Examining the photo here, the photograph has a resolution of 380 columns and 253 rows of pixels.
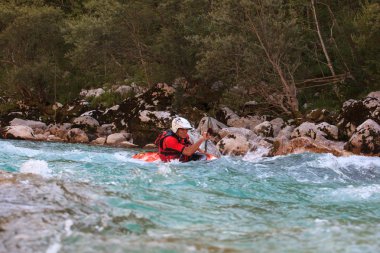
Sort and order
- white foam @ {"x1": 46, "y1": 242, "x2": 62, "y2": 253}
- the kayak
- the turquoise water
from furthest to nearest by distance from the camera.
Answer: the kayak < the turquoise water < white foam @ {"x1": 46, "y1": 242, "x2": 62, "y2": 253}

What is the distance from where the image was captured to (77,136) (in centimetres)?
1916

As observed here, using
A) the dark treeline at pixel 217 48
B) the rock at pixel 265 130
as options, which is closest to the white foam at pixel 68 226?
the rock at pixel 265 130

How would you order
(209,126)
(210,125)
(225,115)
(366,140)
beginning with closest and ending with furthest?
(366,140), (209,126), (210,125), (225,115)

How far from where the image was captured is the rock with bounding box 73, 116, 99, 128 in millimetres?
20938

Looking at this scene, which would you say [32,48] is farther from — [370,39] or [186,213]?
[186,213]

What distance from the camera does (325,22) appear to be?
19.7m

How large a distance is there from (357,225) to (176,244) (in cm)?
210

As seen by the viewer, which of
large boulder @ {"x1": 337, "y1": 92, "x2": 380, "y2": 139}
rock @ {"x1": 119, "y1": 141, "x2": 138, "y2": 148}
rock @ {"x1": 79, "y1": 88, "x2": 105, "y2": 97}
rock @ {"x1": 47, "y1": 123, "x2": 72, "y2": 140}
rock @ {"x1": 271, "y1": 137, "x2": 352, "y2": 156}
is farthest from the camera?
rock @ {"x1": 79, "y1": 88, "x2": 105, "y2": 97}

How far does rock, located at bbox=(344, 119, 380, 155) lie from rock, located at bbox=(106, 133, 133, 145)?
9.06m

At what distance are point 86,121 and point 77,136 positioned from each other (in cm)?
206

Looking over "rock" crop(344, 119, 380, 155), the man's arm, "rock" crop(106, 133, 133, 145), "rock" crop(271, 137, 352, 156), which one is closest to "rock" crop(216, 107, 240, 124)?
"rock" crop(106, 133, 133, 145)

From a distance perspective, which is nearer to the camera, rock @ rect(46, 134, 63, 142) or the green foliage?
the green foliage

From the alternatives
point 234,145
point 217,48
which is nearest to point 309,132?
point 234,145

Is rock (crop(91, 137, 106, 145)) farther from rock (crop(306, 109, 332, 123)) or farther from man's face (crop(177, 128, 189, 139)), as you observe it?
man's face (crop(177, 128, 189, 139))
